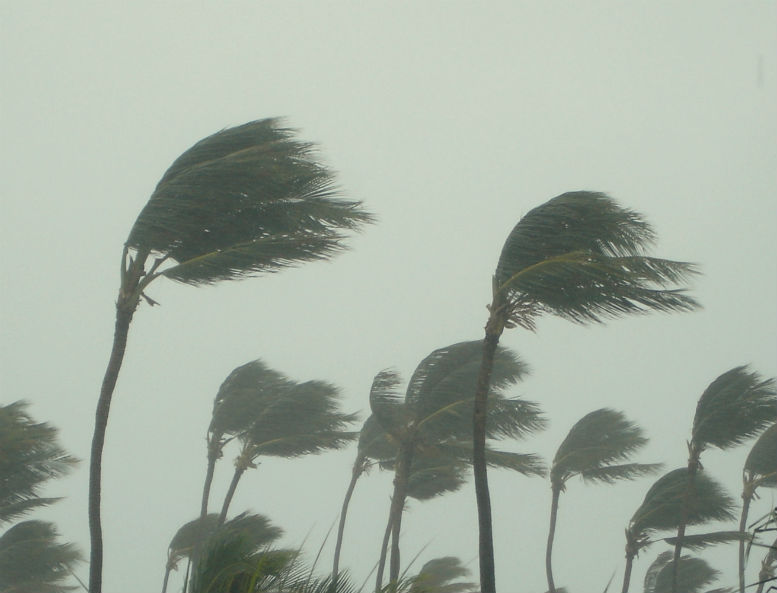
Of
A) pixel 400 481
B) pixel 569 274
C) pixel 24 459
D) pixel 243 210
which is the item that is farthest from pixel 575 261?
pixel 24 459

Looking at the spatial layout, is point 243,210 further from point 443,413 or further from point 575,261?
point 443,413

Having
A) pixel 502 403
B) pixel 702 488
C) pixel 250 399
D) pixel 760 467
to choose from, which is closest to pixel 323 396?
pixel 250 399

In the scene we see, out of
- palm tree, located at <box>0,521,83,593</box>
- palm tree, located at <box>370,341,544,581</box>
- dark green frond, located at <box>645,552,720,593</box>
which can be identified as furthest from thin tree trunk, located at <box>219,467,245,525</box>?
dark green frond, located at <box>645,552,720,593</box>

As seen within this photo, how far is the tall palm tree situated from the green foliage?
7.47ft

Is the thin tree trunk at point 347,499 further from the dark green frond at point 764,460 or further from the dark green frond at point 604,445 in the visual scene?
the dark green frond at point 764,460

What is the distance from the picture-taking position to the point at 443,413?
2105cm

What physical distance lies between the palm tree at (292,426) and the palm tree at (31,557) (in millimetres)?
4865

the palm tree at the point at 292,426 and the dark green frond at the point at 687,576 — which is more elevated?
the palm tree at the point at 292,426

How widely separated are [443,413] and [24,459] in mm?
8435

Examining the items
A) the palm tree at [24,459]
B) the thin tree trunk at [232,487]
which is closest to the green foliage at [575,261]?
the palm tree at [24,459]

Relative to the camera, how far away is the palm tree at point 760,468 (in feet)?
97.3

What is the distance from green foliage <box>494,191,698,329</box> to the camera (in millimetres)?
13445

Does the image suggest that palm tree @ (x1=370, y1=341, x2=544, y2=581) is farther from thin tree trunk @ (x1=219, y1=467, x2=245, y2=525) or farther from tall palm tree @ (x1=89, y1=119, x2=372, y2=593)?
tall palm tree @ (x1=89, y1=119, x2=372, y2=593)

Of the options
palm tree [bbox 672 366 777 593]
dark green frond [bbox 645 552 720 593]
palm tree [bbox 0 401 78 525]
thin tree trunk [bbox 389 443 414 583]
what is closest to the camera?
Answer: palm tree [bbox 0 401 78 525]
